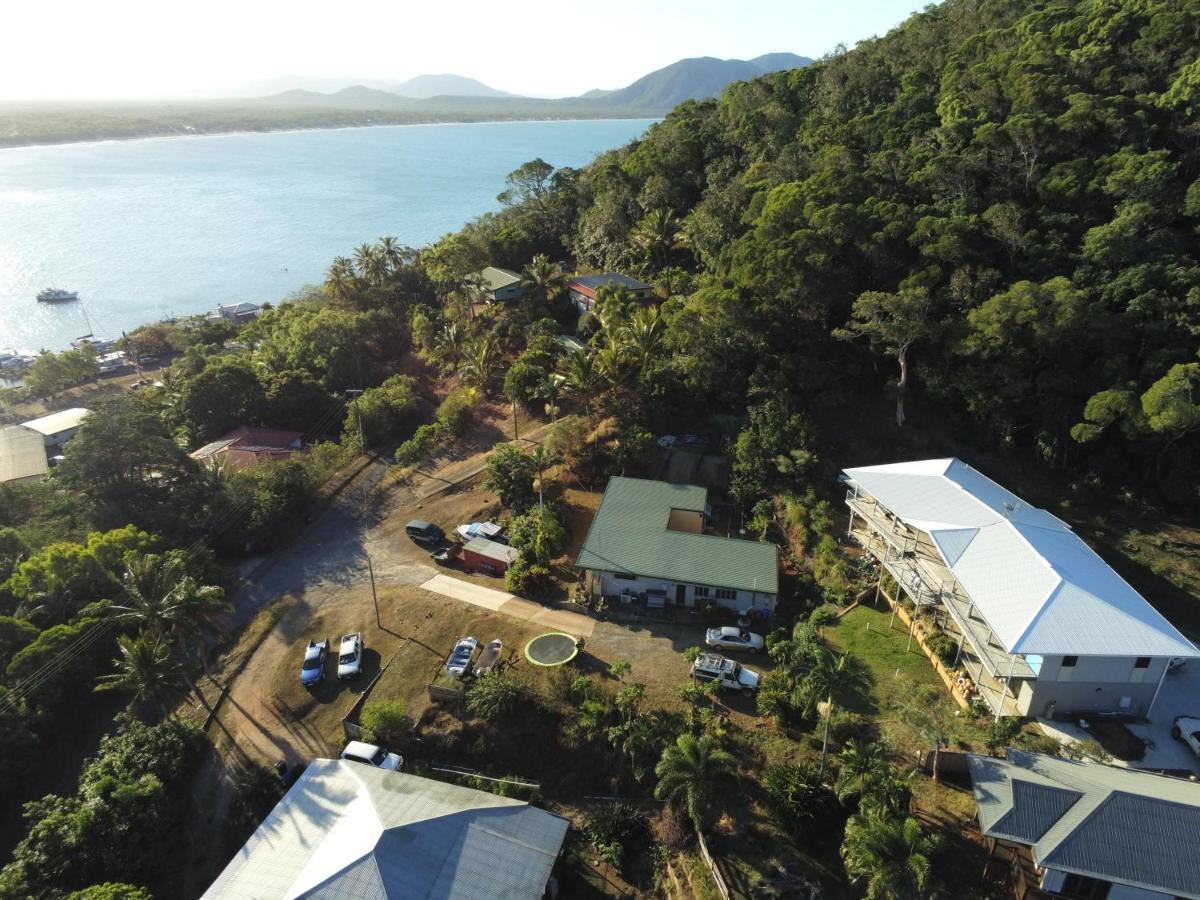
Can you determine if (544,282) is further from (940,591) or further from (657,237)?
(940,591)

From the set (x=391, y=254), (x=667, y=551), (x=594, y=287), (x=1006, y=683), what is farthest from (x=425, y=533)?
(x=391, y=254)

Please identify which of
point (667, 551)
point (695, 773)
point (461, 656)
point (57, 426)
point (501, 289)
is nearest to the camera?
point (695, 773)

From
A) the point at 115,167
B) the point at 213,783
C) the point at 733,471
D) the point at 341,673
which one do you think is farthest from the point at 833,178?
the point at 115,167

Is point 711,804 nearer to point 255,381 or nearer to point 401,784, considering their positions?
point 401,784

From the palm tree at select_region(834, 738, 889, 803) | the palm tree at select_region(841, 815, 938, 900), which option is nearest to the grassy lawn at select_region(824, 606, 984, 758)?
the palm tree at select_region(834, 738, 889, 803)

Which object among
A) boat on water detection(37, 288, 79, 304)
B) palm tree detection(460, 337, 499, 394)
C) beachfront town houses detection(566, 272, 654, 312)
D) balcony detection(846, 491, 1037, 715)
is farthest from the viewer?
boat on water detection(37, 288, 79, 304)

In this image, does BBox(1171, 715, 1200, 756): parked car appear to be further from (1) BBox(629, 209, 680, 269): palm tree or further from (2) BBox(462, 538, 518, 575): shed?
(1) BBox(629, 209, 680, 269): palm tree
